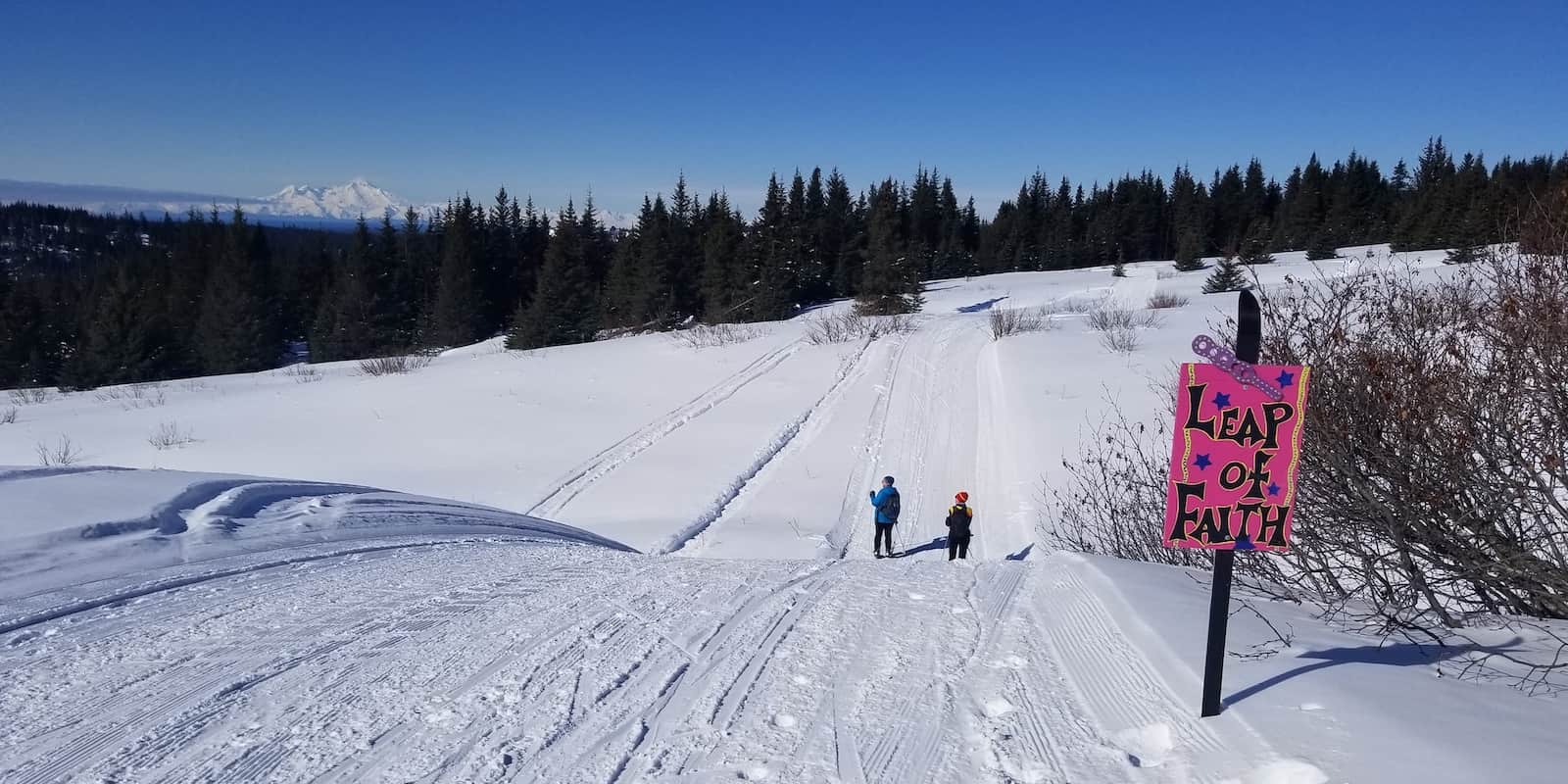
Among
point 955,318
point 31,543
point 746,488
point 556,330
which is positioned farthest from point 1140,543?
point 556,330

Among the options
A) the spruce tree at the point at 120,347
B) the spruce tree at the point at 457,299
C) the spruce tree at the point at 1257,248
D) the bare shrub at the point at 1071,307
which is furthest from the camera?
the spruce tree at the point at 457,299

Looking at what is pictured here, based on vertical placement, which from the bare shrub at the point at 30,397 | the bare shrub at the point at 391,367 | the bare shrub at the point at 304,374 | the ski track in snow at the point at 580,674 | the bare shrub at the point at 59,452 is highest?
the ski track in snow at the point at 580,674

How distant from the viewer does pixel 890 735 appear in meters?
3.51

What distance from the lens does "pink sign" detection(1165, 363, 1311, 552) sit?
3.05 m

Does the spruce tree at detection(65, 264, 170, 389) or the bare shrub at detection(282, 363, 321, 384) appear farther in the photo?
the spruce tree at detection(65, 264, 170, 389)

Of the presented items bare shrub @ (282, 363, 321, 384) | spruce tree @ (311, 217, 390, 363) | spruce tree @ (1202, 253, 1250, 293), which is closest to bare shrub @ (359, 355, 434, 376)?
bare shrub @ (282, 363, 321, 384)

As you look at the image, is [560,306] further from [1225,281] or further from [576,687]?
[576,687]

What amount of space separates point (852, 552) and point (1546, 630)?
825cm

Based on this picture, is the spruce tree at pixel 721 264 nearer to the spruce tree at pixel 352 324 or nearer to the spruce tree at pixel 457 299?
the spruce tree at pixel 457 299

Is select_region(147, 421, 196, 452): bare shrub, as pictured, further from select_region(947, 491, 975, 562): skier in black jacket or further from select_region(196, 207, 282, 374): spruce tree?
select_region(196, 207, 282, 374): spruce tree

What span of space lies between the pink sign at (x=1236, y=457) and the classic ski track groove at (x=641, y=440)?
39.2 feet

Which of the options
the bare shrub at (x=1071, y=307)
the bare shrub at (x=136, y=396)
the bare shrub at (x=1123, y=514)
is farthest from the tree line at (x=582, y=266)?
the bare shrub at (x=1123, y=514)

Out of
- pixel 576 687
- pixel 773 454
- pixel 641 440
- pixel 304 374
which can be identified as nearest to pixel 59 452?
pixel 641 440

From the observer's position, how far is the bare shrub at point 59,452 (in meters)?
16.3
